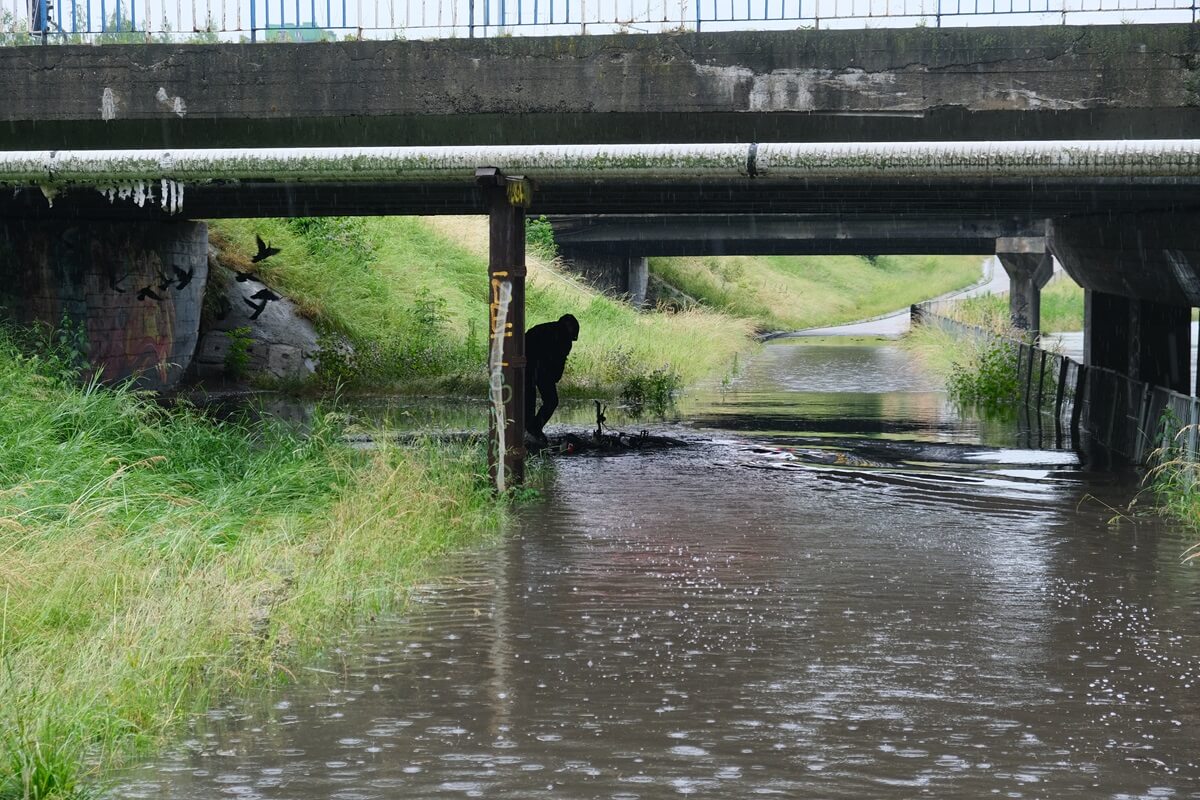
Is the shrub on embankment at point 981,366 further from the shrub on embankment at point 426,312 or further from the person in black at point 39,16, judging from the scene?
the person in black at point 39,16

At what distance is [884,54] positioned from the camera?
12.6 meters

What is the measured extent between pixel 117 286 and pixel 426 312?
32.2 ft

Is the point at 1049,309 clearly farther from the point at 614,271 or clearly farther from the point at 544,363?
the point at 544,363

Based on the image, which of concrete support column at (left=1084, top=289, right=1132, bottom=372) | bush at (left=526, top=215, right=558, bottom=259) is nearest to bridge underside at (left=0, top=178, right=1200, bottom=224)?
concrete support column at (left=1084, top=289, right=1132, bottom=372)

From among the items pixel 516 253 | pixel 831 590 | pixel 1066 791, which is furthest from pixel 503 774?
pixel 516 253

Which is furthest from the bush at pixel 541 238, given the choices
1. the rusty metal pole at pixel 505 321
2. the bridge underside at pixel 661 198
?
the rusty metal pole at pixel 505 321

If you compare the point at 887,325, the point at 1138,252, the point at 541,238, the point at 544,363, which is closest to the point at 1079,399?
the point at 1138,252

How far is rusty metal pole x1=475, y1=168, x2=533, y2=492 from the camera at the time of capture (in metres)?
12.5

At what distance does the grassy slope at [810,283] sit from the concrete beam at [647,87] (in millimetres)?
36946

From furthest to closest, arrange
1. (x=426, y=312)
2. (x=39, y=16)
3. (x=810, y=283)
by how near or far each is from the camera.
Result: (x=810, y=283)
(x=426, y=312)
(x=39, y=16)

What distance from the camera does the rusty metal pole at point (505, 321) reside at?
12547mm

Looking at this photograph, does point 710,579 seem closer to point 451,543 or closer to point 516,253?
point 451,543

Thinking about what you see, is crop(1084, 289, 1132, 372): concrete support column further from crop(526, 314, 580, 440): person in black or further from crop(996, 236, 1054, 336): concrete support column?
crop(996, 236, 1054, 336): concrete support column

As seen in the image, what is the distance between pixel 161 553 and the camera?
341 inches
